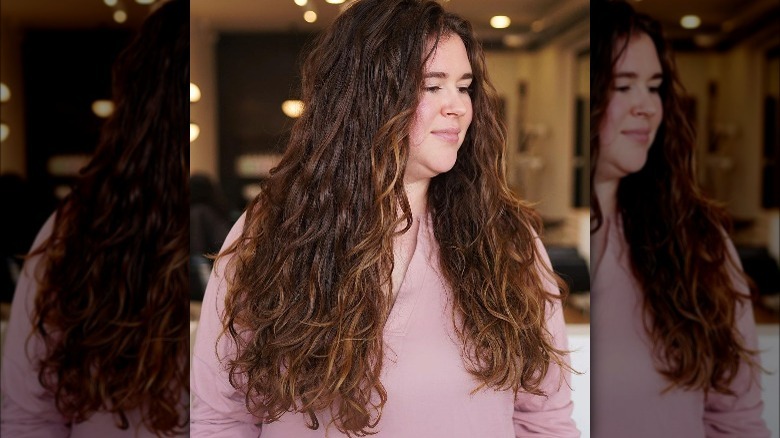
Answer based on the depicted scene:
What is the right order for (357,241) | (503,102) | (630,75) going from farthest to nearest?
(630,75), (503,102), (357,241)

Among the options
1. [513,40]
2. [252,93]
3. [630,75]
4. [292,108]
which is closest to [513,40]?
[513,40]

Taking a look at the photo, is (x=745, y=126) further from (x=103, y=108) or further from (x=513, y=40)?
(x=103, y=108)

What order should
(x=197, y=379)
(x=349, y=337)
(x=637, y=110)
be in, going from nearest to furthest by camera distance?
(x=349, y=337) → (x=197, y=379) → (x=637, y=110)

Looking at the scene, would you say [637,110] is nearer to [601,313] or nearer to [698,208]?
[698,208]

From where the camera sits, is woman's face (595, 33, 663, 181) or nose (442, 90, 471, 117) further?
woman's face (595, 33, 663, 181)

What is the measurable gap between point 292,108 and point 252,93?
0.14 meters

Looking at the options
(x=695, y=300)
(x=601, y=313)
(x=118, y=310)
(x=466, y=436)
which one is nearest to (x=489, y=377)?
(x=466, y=436)

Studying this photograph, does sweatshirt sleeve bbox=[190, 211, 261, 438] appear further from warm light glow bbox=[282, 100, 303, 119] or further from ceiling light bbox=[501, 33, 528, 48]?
ceiling light bbox=[501, 33, 528, 48]

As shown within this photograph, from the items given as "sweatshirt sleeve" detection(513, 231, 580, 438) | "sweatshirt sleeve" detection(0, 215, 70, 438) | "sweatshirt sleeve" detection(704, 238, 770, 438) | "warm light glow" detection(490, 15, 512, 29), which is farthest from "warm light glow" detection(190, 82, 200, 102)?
"sweatshirt sleeve" detection(704, 238, 770, 438)

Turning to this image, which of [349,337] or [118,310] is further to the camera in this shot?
[118,310]

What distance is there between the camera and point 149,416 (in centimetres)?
245

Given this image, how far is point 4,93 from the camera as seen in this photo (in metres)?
2.49

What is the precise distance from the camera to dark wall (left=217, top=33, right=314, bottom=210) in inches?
87.4

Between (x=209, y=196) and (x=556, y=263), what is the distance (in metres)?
1.05
